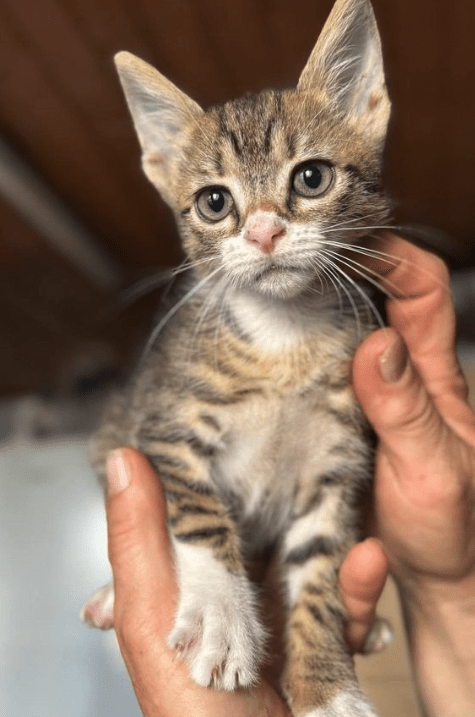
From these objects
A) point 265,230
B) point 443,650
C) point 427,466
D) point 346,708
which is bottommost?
point 443,650

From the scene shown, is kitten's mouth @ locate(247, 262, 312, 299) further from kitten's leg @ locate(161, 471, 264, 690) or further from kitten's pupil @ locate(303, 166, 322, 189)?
kitten's leg @ locate(161, 471, 264, 690)

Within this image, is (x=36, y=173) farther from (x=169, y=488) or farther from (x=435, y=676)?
(x=435, y=676)

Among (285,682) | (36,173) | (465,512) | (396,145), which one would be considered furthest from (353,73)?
(285,682)

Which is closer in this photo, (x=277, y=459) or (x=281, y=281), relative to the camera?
(x=281, y=281)

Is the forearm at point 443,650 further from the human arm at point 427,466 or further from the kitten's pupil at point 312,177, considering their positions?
the kitten's pupil at point 312,177

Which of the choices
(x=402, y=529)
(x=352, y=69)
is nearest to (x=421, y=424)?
(x=402, y=529)

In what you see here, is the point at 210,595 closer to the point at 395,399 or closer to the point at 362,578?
the point at 362,578

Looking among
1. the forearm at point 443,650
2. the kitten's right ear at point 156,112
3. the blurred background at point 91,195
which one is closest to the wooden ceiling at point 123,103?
the blurred background at point 91,195
